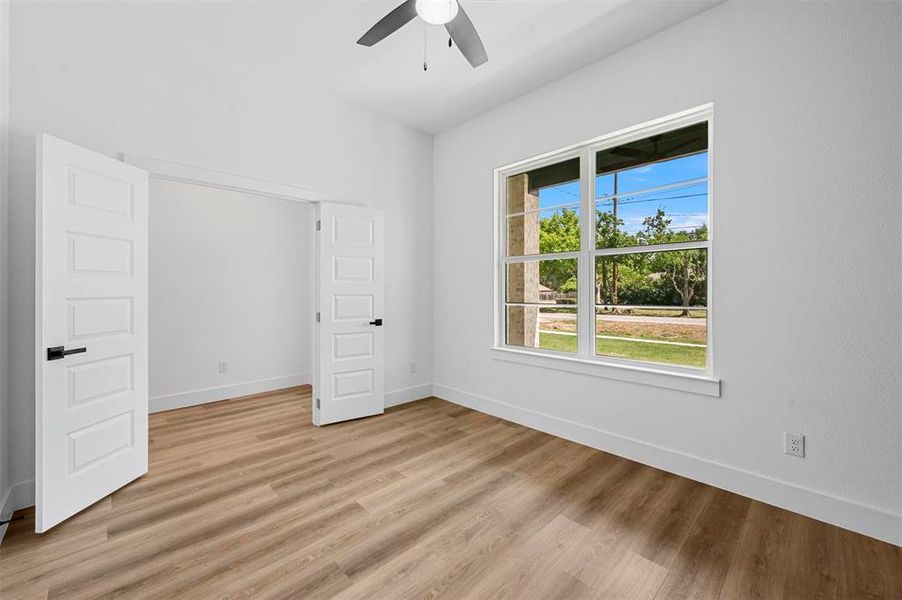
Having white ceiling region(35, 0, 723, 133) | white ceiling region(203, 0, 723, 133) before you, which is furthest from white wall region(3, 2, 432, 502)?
white ceiling region(203, 0, 723, 133)

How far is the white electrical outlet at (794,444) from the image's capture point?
220 centimetres

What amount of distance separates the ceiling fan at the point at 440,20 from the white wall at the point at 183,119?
1112mm

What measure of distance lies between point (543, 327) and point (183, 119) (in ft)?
11.4

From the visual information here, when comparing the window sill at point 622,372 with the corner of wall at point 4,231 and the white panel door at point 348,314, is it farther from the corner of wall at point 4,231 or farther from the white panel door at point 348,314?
the corner of wall at point 4,231

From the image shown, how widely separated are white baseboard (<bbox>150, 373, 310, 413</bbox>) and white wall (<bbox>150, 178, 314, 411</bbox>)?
10mm

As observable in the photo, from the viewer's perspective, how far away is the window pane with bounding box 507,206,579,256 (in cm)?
343

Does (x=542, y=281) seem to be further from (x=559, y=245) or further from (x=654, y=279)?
(x=654, y=279)

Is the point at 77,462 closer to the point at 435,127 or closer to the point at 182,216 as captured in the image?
the point at 182,216

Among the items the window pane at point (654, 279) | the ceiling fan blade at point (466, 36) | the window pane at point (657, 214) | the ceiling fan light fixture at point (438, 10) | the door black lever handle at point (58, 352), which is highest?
the ceiling fan light fixture at point (438, 10)

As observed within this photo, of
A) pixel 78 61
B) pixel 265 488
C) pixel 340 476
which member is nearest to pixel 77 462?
pixel 265 488

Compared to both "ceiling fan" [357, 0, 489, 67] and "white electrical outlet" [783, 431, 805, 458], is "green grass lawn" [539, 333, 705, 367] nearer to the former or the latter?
"white electrical outlet" [783, 431, 805, 458]

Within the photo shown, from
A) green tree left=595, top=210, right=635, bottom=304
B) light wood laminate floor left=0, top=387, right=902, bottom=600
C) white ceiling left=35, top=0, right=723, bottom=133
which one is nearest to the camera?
light wood laminate floor left=0, top=387, right=902, bottom=600

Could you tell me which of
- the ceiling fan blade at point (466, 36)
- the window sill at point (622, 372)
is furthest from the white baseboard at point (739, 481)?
the ceiling fan blade at point (466, 36)

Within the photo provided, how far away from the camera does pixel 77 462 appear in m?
2.16
